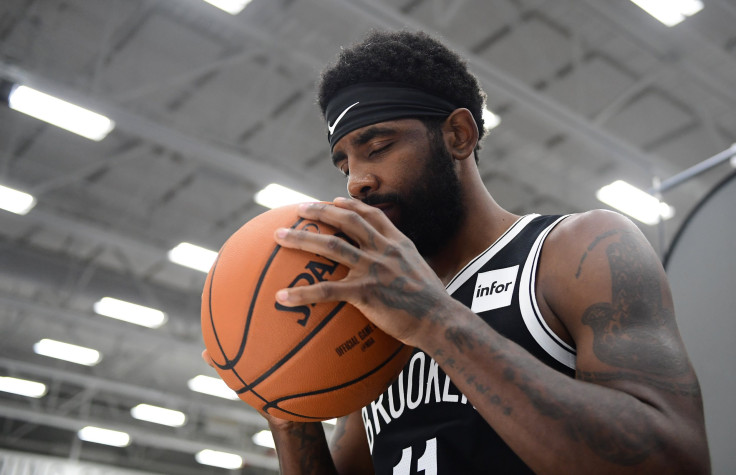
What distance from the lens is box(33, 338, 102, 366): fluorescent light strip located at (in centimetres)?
1434

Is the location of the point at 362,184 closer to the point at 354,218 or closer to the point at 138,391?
the point at 354,218

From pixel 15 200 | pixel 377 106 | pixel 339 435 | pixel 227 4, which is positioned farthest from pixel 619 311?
pixel 15 200

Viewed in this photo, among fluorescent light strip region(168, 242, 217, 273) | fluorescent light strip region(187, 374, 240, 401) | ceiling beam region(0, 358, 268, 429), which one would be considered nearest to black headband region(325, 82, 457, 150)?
fluorescent light strip region(168, 242, 217, 273)

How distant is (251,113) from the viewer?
30.7ft

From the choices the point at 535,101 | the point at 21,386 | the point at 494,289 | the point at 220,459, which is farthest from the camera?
the point at 220,459

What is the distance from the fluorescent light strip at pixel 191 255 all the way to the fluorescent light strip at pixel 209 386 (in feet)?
15.7

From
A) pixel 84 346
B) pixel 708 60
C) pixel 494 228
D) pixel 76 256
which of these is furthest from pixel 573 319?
pixel 84 346

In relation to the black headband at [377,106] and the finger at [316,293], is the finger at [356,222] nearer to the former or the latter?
the finger at [316,293]

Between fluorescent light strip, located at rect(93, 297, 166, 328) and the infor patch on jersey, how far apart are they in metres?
10.7

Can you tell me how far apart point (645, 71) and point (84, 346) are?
11.5 metres

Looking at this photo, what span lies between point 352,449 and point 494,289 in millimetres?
753

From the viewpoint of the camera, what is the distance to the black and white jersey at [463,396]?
1417mm

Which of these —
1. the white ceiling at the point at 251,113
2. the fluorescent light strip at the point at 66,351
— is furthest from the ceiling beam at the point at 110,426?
the white ceiling at the point at 251,113

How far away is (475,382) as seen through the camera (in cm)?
123
